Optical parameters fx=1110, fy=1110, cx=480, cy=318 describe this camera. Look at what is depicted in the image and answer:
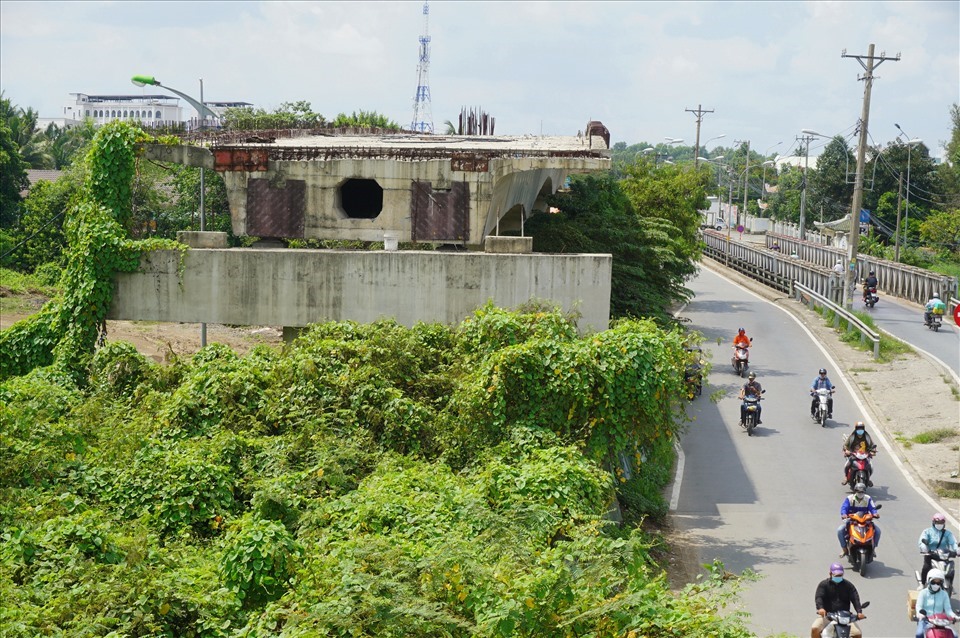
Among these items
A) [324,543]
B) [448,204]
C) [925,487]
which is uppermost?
[448,204]

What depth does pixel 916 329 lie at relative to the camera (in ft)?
121

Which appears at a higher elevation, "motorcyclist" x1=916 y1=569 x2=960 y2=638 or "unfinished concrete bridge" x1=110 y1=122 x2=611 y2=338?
"unfinished concrete bridge" x1=110 y1=122 x2=611 y2=338

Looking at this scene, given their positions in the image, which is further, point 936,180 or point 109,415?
point 936,180

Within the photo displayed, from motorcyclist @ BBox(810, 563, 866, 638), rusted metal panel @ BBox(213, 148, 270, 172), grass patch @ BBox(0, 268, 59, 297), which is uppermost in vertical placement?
rusted metal panel @ BBox(213, 148, 270, 172)

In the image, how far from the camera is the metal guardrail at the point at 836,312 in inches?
1310

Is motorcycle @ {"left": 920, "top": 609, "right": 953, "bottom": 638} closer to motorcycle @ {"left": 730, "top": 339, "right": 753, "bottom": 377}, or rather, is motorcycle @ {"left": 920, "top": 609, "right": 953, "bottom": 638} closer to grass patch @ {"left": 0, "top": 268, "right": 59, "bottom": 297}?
motorcycle @ {"left": 730, "top": 339, "right": 753, "bottom": 377}

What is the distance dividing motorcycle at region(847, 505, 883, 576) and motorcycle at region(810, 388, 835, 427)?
365 inches

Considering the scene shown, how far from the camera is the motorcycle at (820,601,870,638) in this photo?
Answer: 13086 millimetres

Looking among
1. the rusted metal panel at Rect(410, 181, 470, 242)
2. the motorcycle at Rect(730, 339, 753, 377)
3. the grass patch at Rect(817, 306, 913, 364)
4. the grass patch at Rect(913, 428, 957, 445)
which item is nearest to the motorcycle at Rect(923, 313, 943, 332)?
the grass patch at Rect(817, 306, 913, 364)

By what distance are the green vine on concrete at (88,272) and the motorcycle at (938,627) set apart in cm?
1412

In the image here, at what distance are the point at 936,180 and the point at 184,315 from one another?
65835 millimetres

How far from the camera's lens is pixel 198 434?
16859 mm

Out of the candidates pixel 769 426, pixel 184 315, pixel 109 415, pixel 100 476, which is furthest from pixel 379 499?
pixel 769 426

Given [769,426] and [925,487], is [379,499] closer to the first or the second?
[925,487]
